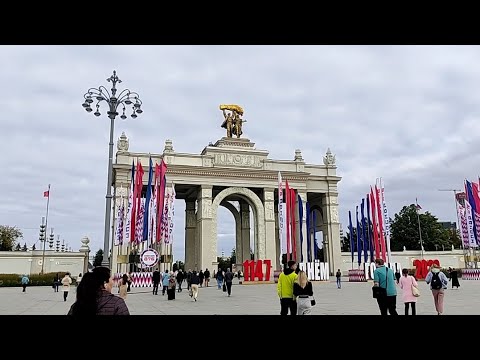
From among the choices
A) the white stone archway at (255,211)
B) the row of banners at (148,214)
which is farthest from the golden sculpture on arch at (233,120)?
the row of banners at (148,214)

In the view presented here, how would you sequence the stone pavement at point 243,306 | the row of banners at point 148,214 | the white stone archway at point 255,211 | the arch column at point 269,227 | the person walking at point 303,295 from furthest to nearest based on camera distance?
the arch column at point 269,227, the white stone archway at point 255,211, the row of banners at point 148,214, the stone pavement at point 243,306, the person walking at point 303,295

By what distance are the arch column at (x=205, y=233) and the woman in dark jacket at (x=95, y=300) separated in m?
41.9

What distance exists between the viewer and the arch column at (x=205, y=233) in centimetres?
4600

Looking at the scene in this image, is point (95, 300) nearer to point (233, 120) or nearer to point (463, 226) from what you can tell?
point (463, 226)

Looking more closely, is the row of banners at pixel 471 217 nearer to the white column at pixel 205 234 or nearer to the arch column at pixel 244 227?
the white column at pixel 205 234

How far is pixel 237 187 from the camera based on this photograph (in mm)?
49156

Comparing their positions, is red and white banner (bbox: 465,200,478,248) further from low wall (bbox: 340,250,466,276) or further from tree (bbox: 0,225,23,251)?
tree (bbox: 0,225,23,251)

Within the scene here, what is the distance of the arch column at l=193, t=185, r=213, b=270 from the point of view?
151 feet

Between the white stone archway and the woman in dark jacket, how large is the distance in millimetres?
42855

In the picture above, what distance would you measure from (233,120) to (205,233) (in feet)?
49.9
